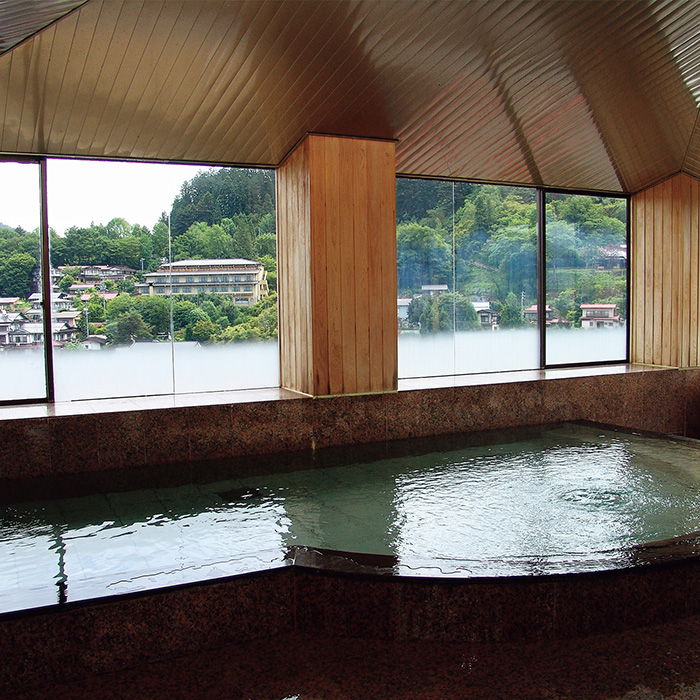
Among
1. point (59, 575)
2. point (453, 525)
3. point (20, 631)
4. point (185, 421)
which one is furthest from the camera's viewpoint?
point (185, 421)

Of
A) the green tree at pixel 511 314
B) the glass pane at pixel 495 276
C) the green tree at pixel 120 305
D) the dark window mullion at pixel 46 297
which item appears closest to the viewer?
the dark window mullion at pixel 46 297

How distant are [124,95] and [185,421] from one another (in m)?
2.79

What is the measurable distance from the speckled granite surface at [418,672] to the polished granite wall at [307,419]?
2.98 meters

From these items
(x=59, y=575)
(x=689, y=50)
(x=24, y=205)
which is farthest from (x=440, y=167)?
(x=59, y=575)

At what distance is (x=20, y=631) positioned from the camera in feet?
9.06

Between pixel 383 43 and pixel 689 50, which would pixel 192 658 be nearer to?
pixel 383 43

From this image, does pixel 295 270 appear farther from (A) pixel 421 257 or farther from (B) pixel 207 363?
(A) pixel 421 257

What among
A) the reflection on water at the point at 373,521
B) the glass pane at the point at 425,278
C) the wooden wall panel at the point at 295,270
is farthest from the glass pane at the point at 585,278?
the wooden wall panel at the point at 295,270

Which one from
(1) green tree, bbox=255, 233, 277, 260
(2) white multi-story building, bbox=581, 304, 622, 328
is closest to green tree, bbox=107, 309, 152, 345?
(1) green tree, bbox=255, 233, 277, 260

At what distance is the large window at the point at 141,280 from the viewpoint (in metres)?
6.66

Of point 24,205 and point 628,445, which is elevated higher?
point 24,205

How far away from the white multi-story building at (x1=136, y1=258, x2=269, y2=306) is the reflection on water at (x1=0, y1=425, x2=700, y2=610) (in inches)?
106

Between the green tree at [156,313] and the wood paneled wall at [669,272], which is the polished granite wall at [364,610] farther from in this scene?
the wood paneled wall at [669,272]

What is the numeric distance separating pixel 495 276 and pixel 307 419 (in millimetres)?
3770
